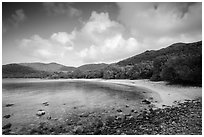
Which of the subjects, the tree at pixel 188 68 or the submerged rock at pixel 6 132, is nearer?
the submerged rock at pixel 6 132

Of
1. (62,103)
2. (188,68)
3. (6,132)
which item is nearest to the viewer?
(6,132)

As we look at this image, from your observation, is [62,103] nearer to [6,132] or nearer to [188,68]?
[6,132]

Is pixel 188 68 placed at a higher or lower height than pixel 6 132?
higher

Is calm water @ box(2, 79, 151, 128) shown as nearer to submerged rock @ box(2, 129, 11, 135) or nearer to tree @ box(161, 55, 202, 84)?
submerged rock @ box(2, 129, 11, 135)

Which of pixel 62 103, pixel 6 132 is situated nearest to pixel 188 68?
pixel 62 103

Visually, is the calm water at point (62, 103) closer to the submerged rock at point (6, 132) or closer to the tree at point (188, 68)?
the submerged rock at point (6, 132)

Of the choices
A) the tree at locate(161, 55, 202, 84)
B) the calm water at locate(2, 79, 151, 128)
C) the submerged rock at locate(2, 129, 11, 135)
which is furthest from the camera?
the tree at locate(161, 55, 202, 84)

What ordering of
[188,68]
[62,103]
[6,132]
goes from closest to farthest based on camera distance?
[6,132]
[62,103]
[188,68]

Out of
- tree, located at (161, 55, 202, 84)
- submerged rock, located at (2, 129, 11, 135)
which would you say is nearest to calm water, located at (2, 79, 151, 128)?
submerged rock, located at (2, 129, 11, 135)

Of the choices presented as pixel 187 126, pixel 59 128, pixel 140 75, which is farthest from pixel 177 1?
pixel 140 75

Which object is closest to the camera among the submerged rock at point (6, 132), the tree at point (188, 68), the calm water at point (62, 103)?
the submerged rock at point (6, 132)

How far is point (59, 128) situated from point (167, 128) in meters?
5.45

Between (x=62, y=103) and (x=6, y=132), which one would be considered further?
(x=62, y=103)

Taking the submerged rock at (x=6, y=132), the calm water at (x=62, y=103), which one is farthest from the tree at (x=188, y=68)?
the submerged rock at (x=6, y=132)
